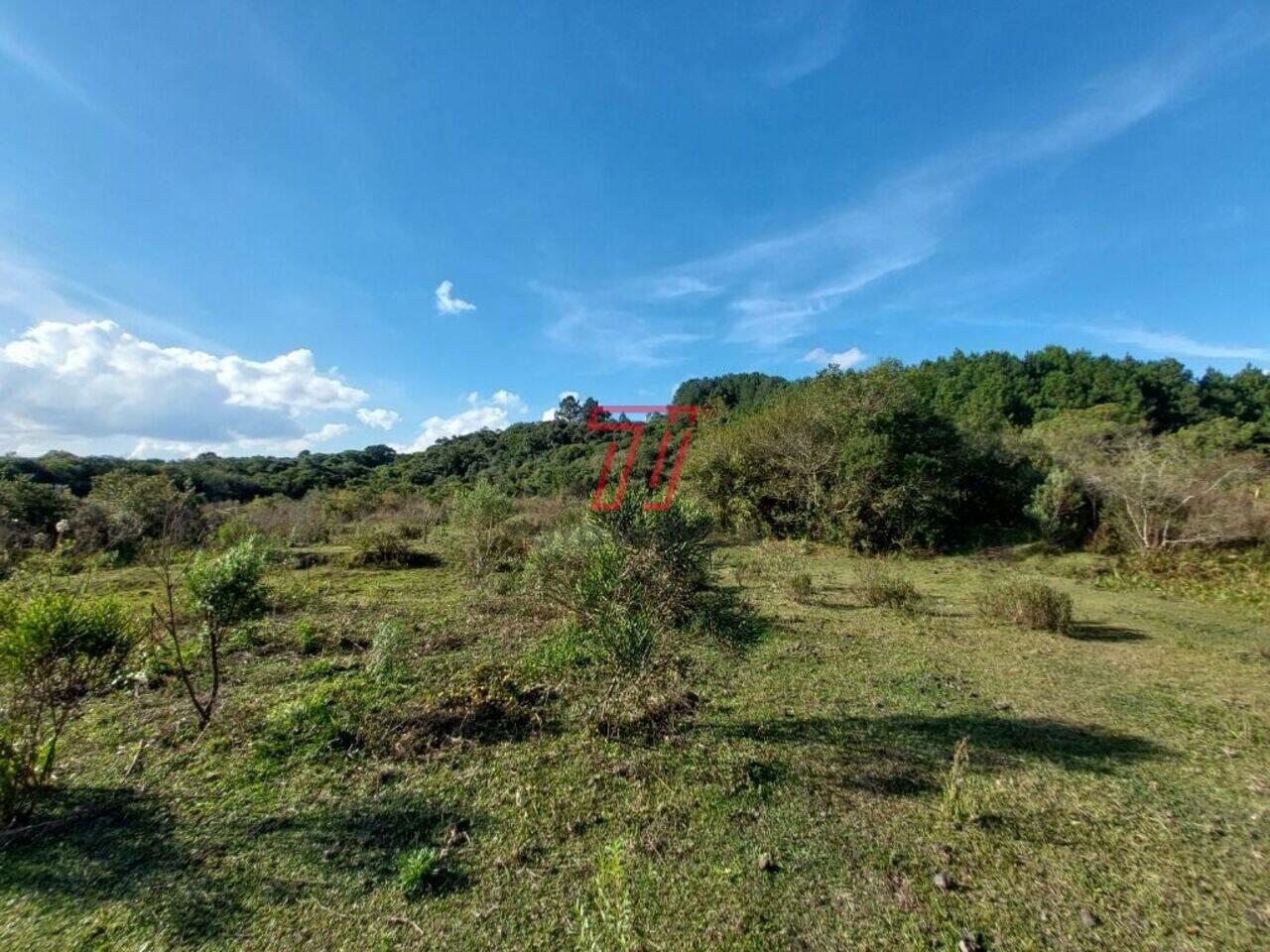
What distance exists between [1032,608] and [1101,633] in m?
1.06

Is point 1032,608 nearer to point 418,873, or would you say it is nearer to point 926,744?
point 926,744

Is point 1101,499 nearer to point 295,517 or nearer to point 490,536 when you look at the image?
point 490,536

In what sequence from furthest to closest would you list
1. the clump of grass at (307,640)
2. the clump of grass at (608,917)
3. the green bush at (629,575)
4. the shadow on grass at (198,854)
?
1. the clump of grass at (307,640)
2. the green bush at (629,575)
3. the shadow on grass at (198,854)
4. the clump of grass at (608,917)

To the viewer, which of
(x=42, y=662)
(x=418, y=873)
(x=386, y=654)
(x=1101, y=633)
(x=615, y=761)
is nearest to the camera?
(x=418, y=873)

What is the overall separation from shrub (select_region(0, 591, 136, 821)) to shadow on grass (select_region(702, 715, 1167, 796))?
4750mm

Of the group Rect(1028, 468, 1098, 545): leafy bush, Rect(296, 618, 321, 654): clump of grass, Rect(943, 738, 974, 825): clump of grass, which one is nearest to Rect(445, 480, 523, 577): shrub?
Rect(296, 618, 321, 654): clump of grass

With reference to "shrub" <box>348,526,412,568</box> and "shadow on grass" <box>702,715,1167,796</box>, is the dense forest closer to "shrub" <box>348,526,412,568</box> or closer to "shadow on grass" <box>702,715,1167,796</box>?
"shrub" <box>348,526,412,568</box>

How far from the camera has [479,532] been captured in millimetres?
9891

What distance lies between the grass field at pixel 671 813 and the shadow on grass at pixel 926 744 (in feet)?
0.09

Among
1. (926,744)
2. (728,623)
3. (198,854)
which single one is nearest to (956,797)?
(926,744)

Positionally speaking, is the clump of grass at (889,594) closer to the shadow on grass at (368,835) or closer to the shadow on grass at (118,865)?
the shadow on grass at (368,835)

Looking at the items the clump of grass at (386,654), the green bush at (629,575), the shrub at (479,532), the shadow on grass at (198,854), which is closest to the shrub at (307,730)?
the clump of grass at (386,654)

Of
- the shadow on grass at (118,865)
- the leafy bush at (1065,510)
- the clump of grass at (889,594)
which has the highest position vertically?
the leafy bush at (1065,510)

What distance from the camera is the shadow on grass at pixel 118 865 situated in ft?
8.05
